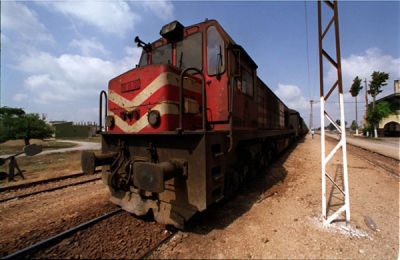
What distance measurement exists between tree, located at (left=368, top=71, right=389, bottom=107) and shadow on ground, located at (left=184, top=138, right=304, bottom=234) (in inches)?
1377

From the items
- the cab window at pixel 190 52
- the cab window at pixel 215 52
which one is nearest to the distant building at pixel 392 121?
the cab window at pixel 215 52

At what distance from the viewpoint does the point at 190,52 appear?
3.54 m

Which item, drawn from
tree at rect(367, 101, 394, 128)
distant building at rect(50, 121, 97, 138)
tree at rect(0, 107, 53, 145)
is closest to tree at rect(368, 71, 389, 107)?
tree at rect(367, 101, 394, 128)

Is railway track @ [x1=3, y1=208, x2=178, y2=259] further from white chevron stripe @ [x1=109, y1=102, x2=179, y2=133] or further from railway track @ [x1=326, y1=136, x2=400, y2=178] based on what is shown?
railway track @ [x1=326, y1=136, x2=400, y2=178]

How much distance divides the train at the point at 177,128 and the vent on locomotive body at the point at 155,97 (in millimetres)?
16

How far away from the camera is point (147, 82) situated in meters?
2.89

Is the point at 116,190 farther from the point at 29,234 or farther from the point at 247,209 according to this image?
the point at 247,209

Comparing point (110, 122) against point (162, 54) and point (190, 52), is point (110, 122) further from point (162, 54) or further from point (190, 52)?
point (190, 52)

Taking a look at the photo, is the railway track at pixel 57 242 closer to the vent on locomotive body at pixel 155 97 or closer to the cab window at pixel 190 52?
the vent on locomotive body at pixel 155 97

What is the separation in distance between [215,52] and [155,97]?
1.46 meters

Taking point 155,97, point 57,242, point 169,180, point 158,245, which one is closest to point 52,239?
point 57,242

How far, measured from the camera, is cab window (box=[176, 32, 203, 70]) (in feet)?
11.2

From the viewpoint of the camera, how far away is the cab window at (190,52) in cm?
342

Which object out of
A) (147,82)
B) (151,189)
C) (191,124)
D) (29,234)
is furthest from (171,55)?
(29,234)
